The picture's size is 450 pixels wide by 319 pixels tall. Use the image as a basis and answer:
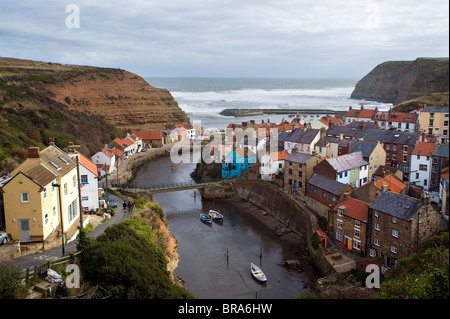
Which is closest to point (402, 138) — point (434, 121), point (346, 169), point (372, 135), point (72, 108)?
point (372, 135)

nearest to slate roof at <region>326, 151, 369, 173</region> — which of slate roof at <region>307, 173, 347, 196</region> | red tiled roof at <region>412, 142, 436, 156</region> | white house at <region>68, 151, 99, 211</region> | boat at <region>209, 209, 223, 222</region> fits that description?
slate roof at <region>307, 173, 347, 196</region>

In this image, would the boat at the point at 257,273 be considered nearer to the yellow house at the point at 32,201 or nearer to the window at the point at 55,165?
the yellow house at the point at 32,201

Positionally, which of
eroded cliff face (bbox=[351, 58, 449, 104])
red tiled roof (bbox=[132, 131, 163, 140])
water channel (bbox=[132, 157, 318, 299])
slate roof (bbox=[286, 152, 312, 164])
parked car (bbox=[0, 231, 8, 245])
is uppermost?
eroded cliff face (bbox=[351, 58, 449, 104])

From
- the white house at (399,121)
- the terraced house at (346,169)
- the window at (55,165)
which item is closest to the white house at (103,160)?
the window at (55,165)

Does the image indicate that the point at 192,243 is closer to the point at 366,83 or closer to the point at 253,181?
the point at 253,181

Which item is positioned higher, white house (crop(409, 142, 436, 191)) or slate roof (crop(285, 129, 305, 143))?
slate roof (crop(285, 129, 305, 143))

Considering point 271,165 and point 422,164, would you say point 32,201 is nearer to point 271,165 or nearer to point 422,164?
point 271,165

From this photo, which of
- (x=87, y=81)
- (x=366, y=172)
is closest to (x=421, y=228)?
(x=366, y=172)

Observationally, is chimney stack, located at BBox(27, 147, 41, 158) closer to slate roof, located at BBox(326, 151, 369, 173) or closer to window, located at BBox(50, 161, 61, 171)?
window, located at BBox(50, 161, 61, 171)

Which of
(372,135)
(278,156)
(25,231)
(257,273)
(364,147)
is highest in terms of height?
(372,135)
